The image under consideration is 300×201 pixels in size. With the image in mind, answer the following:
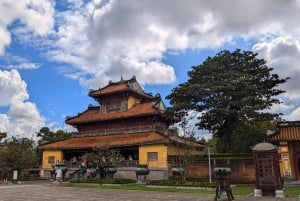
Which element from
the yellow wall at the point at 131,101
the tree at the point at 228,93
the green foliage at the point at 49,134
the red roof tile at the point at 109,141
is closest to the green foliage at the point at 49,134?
the green foliage at the point at 49,134

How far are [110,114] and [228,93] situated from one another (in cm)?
1581

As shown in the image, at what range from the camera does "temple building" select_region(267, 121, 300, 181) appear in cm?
2453

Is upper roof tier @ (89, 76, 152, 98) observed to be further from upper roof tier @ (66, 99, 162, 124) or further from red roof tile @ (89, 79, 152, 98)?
upper roof tier @ (66, 99, 162, 124)

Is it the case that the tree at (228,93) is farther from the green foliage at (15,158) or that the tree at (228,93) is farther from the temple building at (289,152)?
the green foliage at (15,158)

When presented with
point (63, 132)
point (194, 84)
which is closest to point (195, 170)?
point (194, 84)

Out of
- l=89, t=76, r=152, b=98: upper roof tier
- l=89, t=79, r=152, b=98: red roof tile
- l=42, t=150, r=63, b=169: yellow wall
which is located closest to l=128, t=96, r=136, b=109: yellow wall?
l=89, t=76, r=152, b=98: upper roof tier

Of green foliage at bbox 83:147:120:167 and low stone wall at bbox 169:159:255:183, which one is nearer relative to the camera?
low stone wall at bbox 169:159:255:183

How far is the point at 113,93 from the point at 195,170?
1694 cm

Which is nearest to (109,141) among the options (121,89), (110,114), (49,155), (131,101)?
(110,114)

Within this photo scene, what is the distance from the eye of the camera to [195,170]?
2978 cm

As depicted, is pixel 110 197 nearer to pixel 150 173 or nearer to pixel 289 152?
pixel 289 152

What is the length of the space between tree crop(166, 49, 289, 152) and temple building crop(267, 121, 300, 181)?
591 centimetres

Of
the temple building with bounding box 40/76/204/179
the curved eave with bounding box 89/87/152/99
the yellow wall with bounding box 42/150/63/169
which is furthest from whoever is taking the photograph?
the curved eave with bounding box 89/87/152/99

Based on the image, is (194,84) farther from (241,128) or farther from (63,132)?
(63,132)
